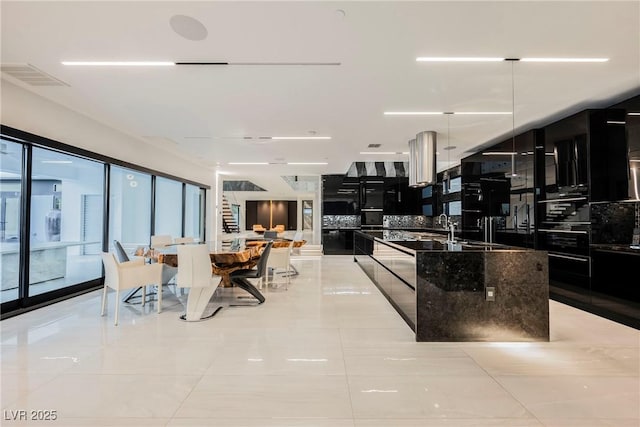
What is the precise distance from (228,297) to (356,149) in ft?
13.9

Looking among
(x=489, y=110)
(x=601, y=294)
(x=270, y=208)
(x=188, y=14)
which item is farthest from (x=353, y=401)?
(x=270, y=208)

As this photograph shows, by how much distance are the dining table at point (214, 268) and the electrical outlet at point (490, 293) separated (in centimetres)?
302

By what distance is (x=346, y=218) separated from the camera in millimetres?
10711

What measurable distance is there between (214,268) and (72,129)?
315cm

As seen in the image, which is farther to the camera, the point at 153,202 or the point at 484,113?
the point at 153,202

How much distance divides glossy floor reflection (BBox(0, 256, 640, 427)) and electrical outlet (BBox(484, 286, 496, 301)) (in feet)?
1.48

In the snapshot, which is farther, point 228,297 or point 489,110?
point 228,297

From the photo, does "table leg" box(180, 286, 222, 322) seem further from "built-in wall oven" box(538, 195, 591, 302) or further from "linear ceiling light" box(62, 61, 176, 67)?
"built-in wall oven" box(538, 195, 591, 302)

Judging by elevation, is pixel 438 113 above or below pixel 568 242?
above

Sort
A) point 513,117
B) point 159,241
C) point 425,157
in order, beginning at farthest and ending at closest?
point 159,241 → point 425,157 → point 513,117

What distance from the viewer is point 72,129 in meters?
4.67

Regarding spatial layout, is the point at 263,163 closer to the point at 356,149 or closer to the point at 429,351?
the point at 356,149

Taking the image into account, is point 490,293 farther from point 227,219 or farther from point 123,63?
point 227,219

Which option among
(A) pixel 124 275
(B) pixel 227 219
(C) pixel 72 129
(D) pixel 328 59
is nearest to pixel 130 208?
(C) pixel 72 129
